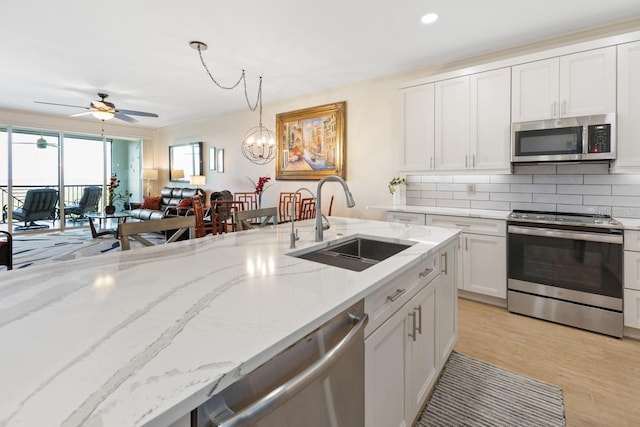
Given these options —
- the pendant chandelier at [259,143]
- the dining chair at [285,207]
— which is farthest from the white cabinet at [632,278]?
the pendant chandelier at [259,143]

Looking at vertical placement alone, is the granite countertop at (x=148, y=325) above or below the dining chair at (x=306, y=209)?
below

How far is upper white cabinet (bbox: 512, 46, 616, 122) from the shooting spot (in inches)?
104

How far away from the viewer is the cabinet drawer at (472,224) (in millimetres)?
2969

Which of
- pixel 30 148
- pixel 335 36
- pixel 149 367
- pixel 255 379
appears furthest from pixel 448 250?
pixel 30 148

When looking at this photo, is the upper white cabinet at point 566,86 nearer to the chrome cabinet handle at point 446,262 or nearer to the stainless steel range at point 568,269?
the stainless steel range at point 568,269

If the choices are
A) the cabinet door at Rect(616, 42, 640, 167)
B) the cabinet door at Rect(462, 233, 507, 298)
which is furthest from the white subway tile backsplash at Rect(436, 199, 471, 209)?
the cabinet door at Rect(616, 42, 640, 167)

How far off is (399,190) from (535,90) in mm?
1699

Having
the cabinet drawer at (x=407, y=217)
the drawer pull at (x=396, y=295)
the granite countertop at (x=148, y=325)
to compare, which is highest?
the cabinet drawer at (x=407, y=217)

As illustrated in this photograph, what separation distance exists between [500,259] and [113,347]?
314 centimetres

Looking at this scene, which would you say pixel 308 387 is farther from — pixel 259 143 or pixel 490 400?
pixel 259 143

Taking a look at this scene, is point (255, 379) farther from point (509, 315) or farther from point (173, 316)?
point (509, 315)

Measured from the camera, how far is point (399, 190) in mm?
4039

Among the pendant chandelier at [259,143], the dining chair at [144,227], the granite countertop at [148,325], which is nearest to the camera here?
the granite countertop at [148,325]

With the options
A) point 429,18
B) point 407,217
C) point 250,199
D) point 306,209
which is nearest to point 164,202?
point 250,199
